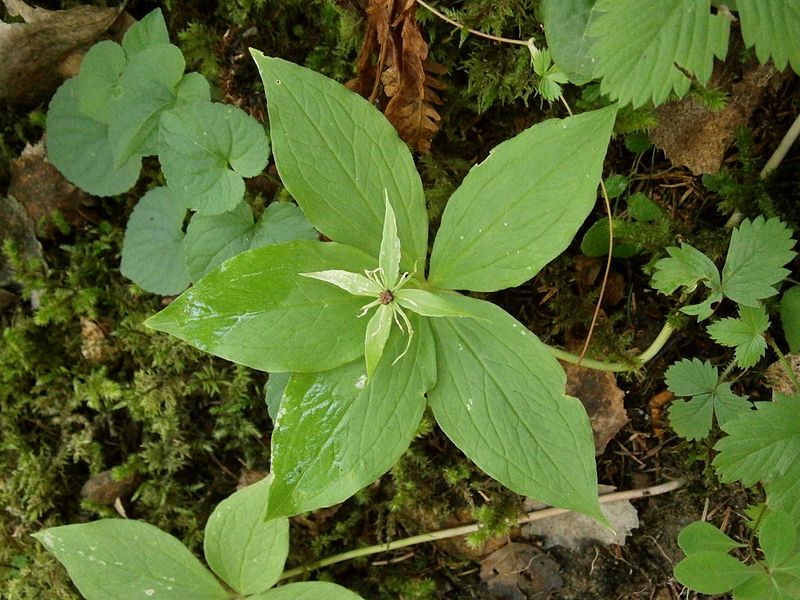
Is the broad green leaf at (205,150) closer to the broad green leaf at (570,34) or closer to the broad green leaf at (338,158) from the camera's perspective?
the broad green leaf at (338,158)

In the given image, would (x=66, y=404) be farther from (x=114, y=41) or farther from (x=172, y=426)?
(x=114, y=41)

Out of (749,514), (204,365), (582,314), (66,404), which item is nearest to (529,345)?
(582,314)

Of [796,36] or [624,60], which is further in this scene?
[624,60]

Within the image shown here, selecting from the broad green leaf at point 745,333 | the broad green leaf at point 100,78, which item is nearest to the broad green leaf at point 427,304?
the broad green leaf at point 745,333

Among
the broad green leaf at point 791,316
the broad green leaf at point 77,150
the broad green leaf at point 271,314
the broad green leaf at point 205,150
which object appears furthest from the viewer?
the broad green leaf at point 77,150

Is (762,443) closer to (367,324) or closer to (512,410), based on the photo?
(512,410)

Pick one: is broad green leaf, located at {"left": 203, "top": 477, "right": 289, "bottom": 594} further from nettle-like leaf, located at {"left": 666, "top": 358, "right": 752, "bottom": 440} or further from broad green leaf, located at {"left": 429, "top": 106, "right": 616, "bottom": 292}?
nettle-like leaf, located at {"left": 666, "top": 358, "right": 752, "bottom": 440}
